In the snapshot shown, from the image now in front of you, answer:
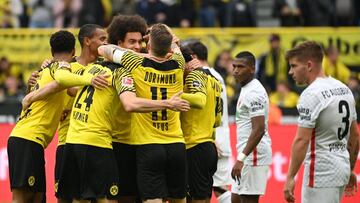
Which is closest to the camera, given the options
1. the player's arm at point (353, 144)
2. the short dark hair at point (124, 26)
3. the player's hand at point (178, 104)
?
the player's hand at point (178, 104)

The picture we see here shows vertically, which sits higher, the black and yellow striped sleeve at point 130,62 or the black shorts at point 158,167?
the black and yellow striped sleeve at point 130,62

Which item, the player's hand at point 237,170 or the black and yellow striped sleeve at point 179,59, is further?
the player's hand at point 237,170

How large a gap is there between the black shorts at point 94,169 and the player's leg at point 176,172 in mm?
572

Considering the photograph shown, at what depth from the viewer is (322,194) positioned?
966cm

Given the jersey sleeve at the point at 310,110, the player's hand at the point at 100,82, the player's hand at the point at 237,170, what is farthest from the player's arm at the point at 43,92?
the jersey sleeve at the point at 310,110

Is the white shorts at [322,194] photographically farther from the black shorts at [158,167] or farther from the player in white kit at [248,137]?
the player in white kit at [248,137]

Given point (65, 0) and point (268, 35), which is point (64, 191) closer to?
point (268, 35)

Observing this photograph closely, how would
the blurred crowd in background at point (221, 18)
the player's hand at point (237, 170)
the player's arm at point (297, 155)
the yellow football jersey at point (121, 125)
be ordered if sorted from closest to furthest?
the player's arm at point (297, 155), the yellow football jersey at point (121, 125), the player's hand at point (237, 170), the blurred crowd in background at point (221, 18)

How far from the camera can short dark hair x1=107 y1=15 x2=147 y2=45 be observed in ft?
34.4

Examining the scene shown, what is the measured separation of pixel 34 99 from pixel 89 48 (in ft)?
2.84

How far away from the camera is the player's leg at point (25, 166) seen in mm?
11227

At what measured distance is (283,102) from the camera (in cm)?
2033

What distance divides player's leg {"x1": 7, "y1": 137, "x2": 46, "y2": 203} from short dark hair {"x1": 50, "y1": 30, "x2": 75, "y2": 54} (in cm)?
112

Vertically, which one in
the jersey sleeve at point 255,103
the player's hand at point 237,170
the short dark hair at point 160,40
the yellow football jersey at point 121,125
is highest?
the short dark hair at point 160,40
